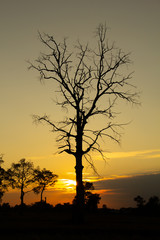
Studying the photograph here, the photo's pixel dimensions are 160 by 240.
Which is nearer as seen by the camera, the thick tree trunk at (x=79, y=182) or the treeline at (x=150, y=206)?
the thick tree trunk at (x=79, y=182)

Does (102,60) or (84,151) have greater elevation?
(102,60)

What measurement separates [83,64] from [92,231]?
14.2 metres

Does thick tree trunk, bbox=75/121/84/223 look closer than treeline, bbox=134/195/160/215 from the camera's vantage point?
Yes

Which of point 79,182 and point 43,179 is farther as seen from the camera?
point 43,179

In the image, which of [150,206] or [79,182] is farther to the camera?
[150,206]

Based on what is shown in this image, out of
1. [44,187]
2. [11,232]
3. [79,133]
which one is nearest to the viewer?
[11,232]

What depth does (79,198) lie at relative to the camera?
814 inches

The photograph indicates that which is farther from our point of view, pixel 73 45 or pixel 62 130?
pixel 73 45

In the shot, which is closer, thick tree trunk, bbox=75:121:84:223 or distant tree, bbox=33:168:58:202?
thick tree trunk, bbox=75:121:84:223

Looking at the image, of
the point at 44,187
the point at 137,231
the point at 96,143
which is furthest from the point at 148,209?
the point at 44,187

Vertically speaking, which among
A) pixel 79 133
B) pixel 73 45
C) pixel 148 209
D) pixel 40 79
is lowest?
pixel 148 209

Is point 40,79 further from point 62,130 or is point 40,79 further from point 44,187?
point 44,187

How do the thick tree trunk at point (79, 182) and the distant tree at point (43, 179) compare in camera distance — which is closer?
the thick tree trunk at point (79, 182)

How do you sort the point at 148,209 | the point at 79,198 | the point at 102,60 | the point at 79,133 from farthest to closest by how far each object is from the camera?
the point at 148,209 → the point at 102,60 → the point at 79,133 → the point at 79,198
